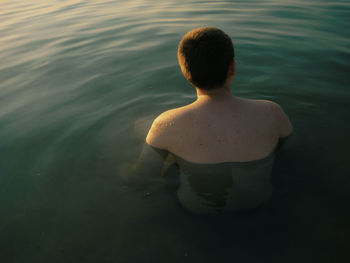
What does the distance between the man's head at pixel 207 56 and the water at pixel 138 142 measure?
108cm

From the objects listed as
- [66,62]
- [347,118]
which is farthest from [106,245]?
[66,62]

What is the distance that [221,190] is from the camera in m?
2.41

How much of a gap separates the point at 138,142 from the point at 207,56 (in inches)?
61.5

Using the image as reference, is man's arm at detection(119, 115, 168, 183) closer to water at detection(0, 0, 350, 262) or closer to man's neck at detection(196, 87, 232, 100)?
water at detection(0, 0, 350, 262)

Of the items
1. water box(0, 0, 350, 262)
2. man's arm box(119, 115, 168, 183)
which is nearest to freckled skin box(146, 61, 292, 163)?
man's arm box(119, 115, 168, 183)

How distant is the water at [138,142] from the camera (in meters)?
2.12

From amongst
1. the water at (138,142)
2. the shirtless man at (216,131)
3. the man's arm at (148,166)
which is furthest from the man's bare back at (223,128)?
the water at (138,142)

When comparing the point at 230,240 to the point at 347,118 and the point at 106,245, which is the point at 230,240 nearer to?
the point at 106,245

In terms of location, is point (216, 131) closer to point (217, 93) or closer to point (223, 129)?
point (223, 129)

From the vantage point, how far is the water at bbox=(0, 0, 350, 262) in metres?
2.12

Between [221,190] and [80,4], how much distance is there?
12.2m

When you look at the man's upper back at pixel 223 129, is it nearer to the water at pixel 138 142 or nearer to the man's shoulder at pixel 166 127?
the man's shoulder at pixel 166 127

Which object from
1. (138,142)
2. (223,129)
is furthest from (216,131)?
(138,142)

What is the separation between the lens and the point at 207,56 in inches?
81.0
